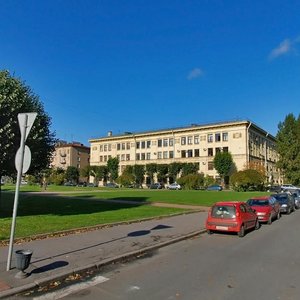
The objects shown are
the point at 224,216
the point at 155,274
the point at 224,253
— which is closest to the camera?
the point at 155,274

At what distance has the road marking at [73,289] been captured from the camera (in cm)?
695

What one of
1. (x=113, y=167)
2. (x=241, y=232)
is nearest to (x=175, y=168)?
(x=113, y=167)

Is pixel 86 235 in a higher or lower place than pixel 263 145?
lower

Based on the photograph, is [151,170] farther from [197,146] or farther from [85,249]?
[85,249]

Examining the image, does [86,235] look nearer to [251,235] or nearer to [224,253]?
[224,253]

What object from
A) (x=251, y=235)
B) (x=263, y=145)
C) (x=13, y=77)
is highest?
(x=263, y=145)

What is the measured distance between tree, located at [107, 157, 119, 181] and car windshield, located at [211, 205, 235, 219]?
94.8 meters

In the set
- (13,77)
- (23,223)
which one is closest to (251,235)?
(23,223)

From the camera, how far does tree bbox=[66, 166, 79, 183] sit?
116037 mm

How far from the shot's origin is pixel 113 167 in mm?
110750

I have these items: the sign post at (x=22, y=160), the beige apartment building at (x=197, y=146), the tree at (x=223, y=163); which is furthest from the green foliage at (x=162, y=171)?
the sign post at (x=22, y=160)

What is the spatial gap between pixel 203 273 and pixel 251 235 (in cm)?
804

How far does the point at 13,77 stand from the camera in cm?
1819

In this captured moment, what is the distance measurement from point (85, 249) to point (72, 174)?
355 ft
